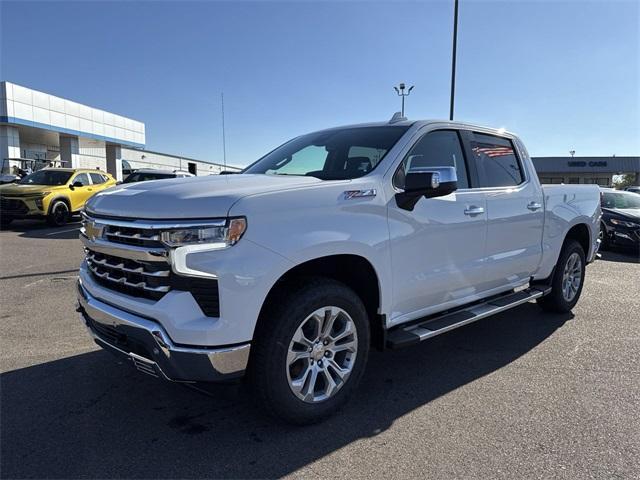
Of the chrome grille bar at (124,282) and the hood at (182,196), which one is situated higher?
the hood at (182,196)

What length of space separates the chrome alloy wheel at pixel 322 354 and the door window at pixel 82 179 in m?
14.3

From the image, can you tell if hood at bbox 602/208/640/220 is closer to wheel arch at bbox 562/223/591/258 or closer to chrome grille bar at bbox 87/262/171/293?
wheel arch at bbox 562/223/591/258

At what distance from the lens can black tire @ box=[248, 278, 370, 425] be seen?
274 centimetres

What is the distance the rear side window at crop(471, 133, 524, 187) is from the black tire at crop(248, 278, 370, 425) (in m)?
2.04

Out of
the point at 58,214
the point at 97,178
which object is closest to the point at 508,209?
the point at 58,214

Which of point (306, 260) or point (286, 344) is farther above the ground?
point (306, 260)

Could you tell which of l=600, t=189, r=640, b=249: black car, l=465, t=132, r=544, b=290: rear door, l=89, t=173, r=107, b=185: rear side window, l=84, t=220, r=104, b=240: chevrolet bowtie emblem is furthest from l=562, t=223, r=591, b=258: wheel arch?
l=89, t=173, r=107, b=185: rear side window

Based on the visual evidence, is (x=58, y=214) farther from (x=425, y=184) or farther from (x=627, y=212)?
(x=627, y=212)

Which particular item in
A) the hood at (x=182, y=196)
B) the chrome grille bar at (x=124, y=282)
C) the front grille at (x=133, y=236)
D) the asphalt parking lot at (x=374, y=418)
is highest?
the hood at (x=182, y=196)

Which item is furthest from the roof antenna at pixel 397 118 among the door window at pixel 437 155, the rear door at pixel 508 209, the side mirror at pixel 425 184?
the side mirror at pixel 425 184

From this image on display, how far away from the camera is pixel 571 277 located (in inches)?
222

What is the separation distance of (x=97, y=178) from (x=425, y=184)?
1558 centimetres

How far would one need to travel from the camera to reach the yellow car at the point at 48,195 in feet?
44.1

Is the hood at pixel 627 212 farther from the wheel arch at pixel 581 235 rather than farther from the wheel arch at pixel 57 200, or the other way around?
the wheel arch at pixel 57 200
